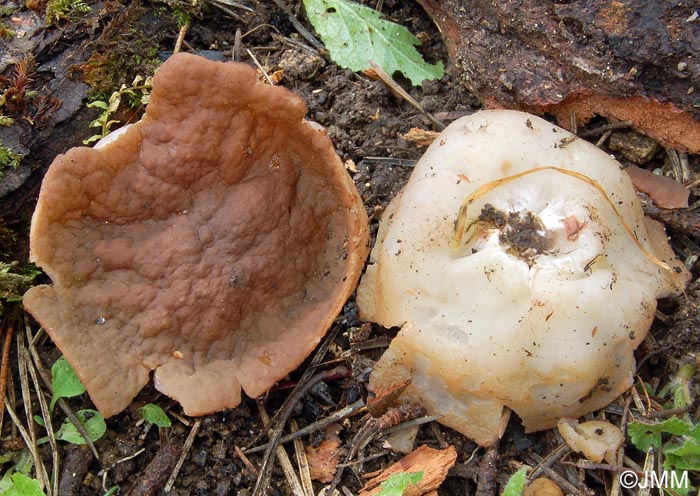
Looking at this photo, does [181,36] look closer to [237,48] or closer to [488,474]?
[237,48]

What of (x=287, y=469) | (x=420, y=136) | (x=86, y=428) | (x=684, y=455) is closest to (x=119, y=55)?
(x=420, y=136)

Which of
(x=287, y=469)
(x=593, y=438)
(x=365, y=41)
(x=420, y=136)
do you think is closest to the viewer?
(x=593, y=438)

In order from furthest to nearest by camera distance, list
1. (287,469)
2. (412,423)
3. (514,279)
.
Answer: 1. (287,469)
2. (412,423)
3. (514,279)

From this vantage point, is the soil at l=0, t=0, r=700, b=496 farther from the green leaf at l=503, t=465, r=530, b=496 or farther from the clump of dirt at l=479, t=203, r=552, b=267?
the clump of dirt at l=479, t=203, r=552, b=267

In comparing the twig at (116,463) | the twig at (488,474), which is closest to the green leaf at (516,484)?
the twig at (488,474)

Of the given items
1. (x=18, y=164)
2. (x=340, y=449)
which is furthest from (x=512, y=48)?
(x=18, y=164)

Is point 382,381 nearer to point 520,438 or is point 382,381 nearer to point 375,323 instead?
point 375,323

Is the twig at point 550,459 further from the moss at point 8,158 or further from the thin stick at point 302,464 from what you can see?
the moss at point 8,158
